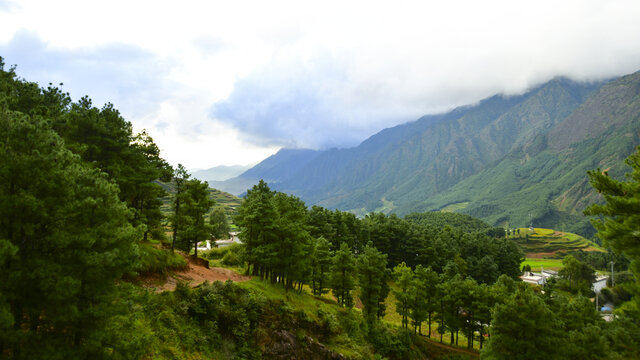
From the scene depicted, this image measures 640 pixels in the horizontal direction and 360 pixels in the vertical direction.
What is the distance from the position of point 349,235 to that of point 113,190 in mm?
68972

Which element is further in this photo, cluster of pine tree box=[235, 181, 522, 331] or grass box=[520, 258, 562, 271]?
grass box=[520, 258, 562, 271]

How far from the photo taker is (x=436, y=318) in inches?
1966

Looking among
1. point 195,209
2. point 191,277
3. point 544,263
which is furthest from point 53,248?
point 544,263

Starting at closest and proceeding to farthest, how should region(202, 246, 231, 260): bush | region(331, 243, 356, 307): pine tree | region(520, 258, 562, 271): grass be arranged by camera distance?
region(331, 243, 356, 307): pine tree → region(202, 246, 231, 260): bush → region(520, 258, 562, 271): grass

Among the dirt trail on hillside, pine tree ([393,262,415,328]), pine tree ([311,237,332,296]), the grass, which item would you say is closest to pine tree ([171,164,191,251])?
the dirt trail on hillside

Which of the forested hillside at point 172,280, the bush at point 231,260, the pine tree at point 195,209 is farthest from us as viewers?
the bush at point 231,260

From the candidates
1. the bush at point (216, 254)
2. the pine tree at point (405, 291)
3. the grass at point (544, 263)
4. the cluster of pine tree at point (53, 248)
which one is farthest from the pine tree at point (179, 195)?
the grass at point (544, 263)

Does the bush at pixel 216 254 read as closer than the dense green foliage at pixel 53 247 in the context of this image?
No

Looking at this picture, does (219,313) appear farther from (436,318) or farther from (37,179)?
(436,318)

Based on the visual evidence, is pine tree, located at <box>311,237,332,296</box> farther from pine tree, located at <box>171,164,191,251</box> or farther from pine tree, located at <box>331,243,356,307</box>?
pine tree, located at <box>171,164,191,251</box>

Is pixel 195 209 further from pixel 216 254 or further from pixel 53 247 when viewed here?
pixel 216 254

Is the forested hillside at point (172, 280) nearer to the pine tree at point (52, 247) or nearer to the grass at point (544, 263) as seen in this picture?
the pine tree at point (52, 247)

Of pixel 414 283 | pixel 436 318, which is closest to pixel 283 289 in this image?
pixel 414 283

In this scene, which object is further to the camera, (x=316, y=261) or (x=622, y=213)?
(x=316, y=261)
